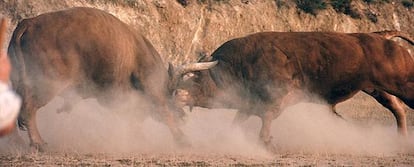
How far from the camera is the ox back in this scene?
9500 millimetres

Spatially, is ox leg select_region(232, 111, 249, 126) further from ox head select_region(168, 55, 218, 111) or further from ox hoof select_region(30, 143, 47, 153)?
ox hoof select_region(30, 143, 47, 153)

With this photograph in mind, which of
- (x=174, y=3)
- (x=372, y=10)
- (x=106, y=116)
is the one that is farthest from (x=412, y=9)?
(x=106, y=116)

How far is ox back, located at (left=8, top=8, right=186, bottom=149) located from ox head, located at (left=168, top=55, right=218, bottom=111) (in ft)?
0.74

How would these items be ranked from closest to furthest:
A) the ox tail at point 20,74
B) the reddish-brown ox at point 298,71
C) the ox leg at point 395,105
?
the ox tail at point 20,74 < the reddish-brown ox at point 298,71 < the ox leg at point 395,105

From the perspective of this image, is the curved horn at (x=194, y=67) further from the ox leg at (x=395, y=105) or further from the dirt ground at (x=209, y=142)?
the ox leg at (x=395, y=105)

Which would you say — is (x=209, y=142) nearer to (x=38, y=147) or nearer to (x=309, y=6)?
(x=38, y=147)

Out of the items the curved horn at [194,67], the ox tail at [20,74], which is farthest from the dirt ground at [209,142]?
the curved horn at [194,67]

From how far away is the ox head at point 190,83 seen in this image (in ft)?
37.8

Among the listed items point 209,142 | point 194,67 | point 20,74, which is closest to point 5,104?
point 20,74

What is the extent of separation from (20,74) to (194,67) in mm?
3182

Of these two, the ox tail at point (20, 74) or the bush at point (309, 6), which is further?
the bush at point (309, 6)

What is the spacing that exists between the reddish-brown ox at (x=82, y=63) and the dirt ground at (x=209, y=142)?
1.71 feet

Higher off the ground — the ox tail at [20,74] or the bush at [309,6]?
the bush at [309,6]

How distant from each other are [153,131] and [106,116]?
0.87 m
